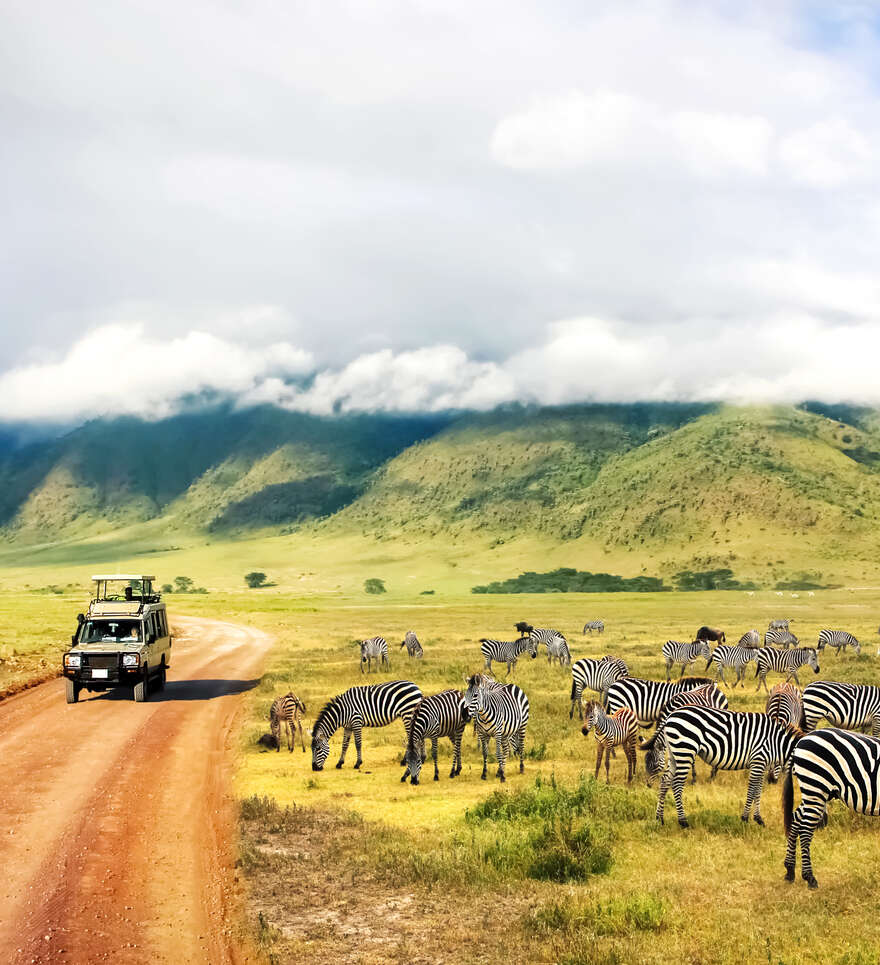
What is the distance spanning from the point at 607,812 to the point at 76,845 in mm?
10062

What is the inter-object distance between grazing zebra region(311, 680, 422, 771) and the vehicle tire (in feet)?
41.1

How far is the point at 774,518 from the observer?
18362cm

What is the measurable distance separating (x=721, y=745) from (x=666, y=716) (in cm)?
142

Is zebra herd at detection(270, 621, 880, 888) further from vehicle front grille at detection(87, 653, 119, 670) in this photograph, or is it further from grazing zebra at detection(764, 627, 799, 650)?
grazing zebra at detection(764, 627, 799, 650)

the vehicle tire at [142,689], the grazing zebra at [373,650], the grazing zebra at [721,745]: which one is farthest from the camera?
the grazing zebra at [373,650]

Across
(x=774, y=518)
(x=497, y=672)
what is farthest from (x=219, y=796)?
(x=774, y=518)

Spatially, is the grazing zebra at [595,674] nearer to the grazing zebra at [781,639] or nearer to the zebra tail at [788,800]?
the zebra tail at [788,800]

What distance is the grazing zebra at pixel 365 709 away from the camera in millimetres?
23500

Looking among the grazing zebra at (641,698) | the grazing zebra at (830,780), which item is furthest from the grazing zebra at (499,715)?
the grazing zebra at (830,780)

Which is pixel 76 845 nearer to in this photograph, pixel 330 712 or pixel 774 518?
pixel 330 712

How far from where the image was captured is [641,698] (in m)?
23.4

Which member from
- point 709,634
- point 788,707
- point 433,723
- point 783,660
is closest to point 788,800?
point 788,707

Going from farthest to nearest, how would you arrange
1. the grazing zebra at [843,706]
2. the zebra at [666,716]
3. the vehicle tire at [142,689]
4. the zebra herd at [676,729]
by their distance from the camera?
the vehicle tire at [142,689]
the grazing zebra at [843,706]
the zebra at [666,716]
the zebra herd at [676,729]

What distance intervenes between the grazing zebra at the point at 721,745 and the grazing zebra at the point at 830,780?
3281 millimetres
